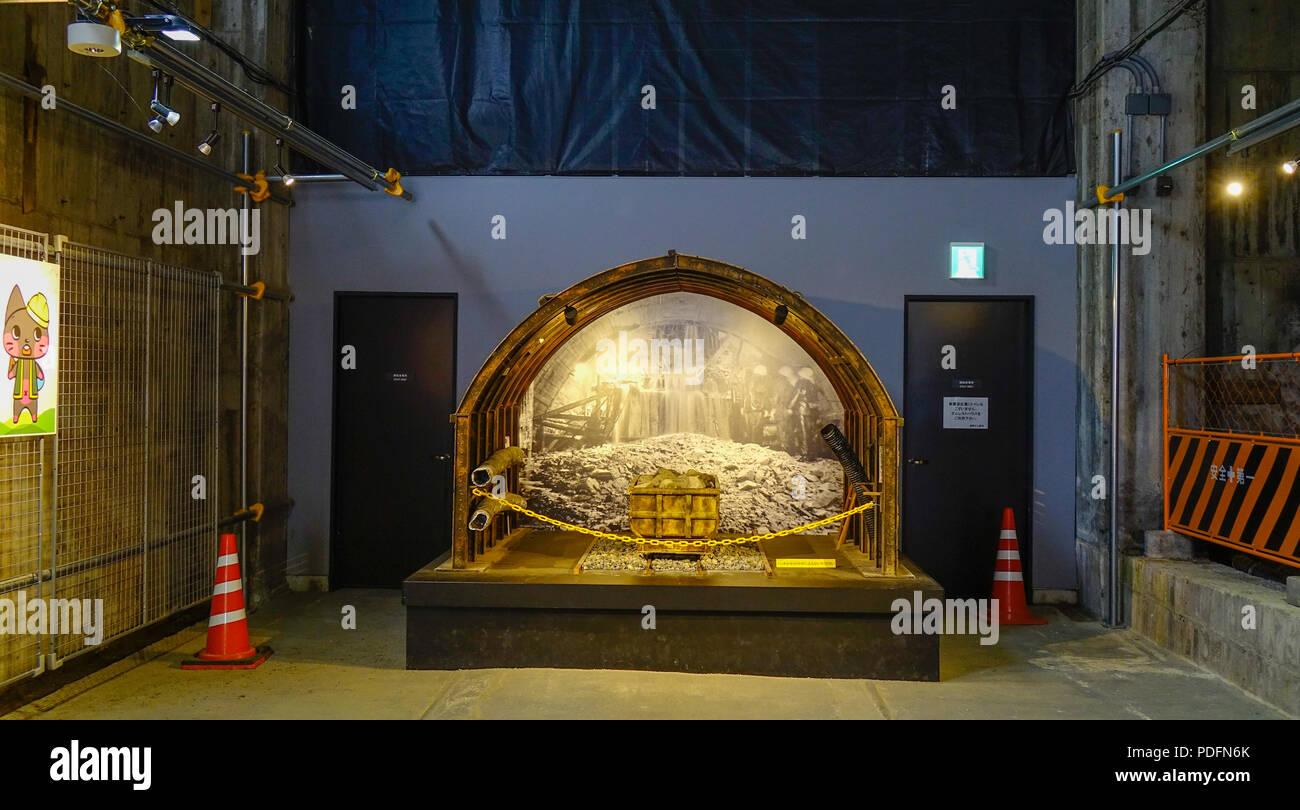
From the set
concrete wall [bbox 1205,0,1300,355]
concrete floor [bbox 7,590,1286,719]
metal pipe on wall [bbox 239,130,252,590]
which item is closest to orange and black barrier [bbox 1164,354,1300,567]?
concrete wall [bbox 1205,0,1300,355]

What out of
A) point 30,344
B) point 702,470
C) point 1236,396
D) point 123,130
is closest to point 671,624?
point 702,470

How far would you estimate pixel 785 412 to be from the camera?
30.0 ft

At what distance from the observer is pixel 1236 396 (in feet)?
26.9

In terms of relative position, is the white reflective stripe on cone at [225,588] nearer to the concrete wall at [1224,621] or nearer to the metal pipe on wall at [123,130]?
the metal pipe on wall at [123,130]

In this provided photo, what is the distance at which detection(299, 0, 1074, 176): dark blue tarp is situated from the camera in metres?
9.00

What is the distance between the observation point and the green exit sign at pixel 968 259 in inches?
353

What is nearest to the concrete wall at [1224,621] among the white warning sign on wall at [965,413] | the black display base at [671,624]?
the white warning sign on wall at [965,413]

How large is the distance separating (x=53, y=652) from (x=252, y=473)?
2.76 m

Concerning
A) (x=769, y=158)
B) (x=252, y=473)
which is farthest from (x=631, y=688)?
(x=769, y=158)

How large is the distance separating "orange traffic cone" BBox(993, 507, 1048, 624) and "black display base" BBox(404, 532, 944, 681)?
202 cm

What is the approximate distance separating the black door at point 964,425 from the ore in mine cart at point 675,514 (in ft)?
9.27

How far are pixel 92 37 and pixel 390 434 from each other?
4.97m

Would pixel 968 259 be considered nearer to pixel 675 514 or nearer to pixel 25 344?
pixel 675 514

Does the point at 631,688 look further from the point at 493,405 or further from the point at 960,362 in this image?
the point at 960,362
